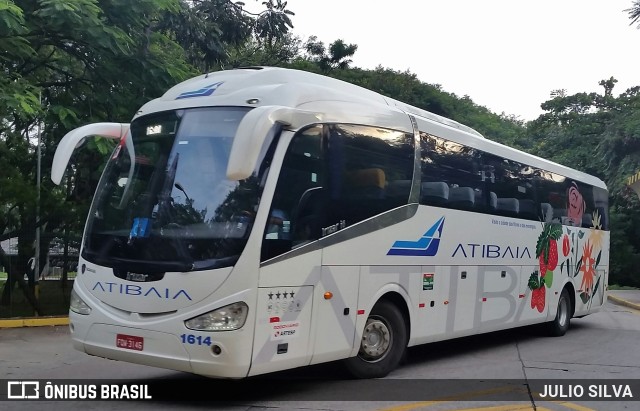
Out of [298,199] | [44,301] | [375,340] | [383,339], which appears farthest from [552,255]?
[44,301]

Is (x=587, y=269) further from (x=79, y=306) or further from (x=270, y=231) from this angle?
(x=79, y=306)

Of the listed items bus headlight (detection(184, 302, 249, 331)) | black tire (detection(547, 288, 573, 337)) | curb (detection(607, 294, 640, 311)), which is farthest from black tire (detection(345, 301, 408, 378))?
curb (detection(607, 294, 640, 311))

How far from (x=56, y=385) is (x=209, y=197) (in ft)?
9.97

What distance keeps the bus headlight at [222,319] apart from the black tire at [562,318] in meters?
8.96

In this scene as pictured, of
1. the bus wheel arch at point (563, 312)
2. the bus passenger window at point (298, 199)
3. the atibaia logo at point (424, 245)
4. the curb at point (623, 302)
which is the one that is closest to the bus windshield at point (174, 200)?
the bus passenger window at point (298, 199)

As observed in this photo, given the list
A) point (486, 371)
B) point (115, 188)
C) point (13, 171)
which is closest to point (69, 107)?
point (13, 171)

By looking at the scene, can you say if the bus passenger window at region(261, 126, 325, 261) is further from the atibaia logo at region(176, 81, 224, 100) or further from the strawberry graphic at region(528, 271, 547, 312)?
the strawberry graphic at region(528, 271, 547, 312)

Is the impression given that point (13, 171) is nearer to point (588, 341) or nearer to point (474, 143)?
point (474, 143)

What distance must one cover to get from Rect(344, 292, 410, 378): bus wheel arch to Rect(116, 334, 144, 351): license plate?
2581 millimetres

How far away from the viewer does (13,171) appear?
1473cm

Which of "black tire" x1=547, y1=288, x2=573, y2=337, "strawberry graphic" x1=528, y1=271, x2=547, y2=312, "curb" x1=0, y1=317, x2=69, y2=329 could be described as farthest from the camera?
"black tire" x1=547, y1=288, x2=573, y2=337

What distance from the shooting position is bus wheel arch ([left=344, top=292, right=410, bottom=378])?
860 cm

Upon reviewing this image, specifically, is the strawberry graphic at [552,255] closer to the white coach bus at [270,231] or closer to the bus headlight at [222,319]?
the white coach bus at [270,231]

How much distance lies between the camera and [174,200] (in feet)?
23.3
